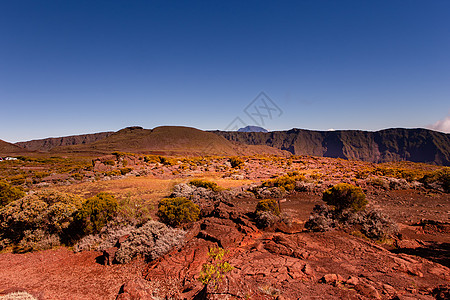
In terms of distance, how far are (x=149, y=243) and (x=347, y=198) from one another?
39.1 ft

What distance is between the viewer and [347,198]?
12.8m

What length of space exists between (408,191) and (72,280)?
84.1ft

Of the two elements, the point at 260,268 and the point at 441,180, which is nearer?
the point at 260,268

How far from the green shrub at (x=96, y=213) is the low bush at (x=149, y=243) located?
2.56m

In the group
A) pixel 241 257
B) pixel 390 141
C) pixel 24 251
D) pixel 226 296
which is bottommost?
pixel 24 251

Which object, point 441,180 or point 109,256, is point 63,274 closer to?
point 109,256

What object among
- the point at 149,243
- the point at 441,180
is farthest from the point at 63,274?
the point at 441,180

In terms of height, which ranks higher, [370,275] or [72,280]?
[370,275]

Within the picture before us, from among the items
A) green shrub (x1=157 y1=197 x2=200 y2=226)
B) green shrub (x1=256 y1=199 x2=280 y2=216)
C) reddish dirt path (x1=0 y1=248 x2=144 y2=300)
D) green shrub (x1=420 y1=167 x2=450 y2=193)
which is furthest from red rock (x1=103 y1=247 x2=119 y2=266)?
green shrub (x1=420 y1=167 x2=450 y2=193)

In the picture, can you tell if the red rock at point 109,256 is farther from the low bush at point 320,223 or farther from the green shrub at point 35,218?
the low bush at point 320,223

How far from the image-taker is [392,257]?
6.79 m

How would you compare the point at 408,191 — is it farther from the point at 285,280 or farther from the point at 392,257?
the point at 285,280

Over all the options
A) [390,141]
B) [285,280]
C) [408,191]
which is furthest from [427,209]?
[390,141]

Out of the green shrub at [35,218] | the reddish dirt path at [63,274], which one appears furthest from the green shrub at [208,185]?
the reddish dirt path at [63,274]
